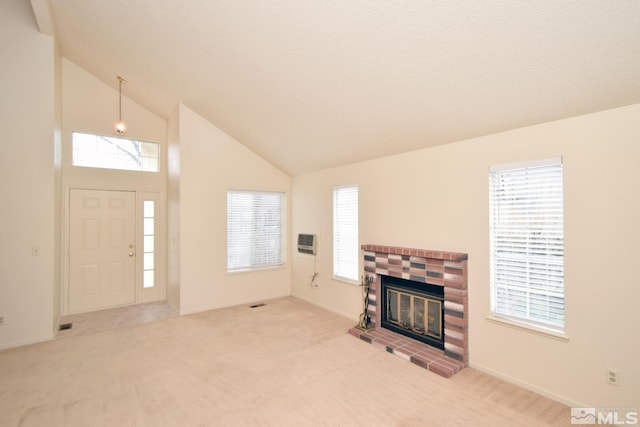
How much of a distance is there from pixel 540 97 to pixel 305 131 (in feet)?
8.81

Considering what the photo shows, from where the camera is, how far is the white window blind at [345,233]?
465 centimetres

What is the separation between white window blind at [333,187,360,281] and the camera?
4648 millimetres

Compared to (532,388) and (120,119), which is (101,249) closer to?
(120,119)

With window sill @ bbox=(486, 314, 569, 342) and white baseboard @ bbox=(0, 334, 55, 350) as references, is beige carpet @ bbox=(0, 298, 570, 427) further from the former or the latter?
window sill @ bbox=(486, 314, 569, 342)

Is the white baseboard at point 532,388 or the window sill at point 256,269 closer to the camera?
the white baseboard at point 532,388

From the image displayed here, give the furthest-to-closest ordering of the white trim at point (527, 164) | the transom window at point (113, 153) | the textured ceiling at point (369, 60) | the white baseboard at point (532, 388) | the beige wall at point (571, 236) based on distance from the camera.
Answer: the transom window at point (113, 153)
the white trim at point (527, 164)
the white baseboard at point (532, 388)
the beige wall at point (571, 236)
the textured ceiling at point (369, 60)

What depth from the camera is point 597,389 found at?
7.60 feet

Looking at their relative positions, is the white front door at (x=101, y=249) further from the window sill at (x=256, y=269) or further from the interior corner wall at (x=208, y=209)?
the window sill at (x=256, y=269)

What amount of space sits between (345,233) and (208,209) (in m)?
2.33

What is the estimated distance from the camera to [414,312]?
3662mm

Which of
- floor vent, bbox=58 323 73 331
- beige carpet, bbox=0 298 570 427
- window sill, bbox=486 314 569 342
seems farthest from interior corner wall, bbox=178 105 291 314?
window sill, bbox=486 314 569 342

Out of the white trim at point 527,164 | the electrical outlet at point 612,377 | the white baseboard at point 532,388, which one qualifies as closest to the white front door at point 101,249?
the white baseboard at point 532,388

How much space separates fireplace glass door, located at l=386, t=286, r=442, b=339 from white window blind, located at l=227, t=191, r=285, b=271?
268cm

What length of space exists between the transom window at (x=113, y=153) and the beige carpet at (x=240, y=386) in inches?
110
